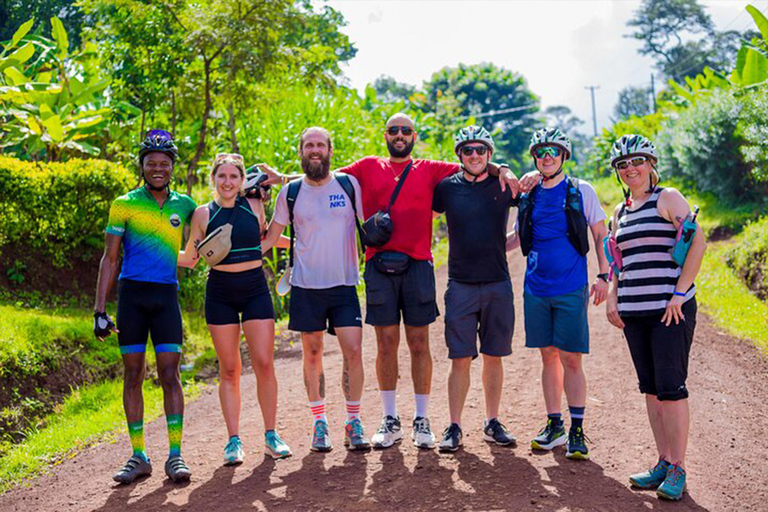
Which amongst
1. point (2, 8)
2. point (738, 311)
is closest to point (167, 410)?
point (738, 311)

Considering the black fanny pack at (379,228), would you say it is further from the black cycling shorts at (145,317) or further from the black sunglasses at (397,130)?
the black cycling shorts at (145,317)

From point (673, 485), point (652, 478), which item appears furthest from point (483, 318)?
point (673, 485)

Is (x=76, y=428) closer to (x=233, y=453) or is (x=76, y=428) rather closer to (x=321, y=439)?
(x=233, y=453)

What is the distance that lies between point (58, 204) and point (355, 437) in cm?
722

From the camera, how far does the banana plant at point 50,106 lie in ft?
44.2

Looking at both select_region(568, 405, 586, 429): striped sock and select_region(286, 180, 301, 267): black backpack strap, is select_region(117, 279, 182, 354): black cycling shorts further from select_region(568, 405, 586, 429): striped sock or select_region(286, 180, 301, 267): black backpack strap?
select_region(568, 405, 586, 429): striped sock

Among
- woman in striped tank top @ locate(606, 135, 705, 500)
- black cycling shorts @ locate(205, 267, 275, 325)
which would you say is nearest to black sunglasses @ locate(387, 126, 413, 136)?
black cycling shorts @ locate(205, 267, 275, 325)

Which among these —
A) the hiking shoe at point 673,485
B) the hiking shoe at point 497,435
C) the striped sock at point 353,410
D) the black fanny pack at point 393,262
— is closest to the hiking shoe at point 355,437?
the striped sock at point 353,410

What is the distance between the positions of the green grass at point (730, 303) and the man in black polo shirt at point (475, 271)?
5.37m

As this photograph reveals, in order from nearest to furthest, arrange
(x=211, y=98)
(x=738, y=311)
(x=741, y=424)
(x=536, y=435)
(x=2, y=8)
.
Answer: (x=536, y=435) < (x=741, y=424) < (x=738, y=311) < (x=211, y=98) < (x=2, y=8)

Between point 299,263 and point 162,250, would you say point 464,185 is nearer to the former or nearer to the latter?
point 299,263

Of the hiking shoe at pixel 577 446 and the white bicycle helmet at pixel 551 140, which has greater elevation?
the white bicycle helmet at pixel 551 140

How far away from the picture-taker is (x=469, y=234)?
6098mm

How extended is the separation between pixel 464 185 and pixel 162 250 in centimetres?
218
